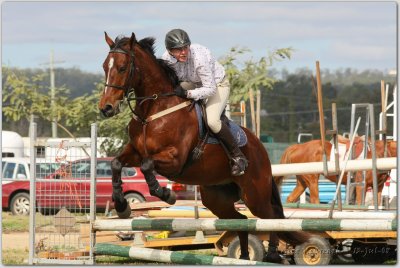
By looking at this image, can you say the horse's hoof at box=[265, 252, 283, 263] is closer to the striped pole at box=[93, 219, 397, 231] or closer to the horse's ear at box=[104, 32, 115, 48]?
the striped pole at box=[93, 219, 397, 231]

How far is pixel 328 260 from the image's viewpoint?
379 inches

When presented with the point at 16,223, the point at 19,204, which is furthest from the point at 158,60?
the point at 19,204

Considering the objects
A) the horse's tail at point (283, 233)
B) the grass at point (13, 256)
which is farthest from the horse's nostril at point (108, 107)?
the grass at point (13, 256)

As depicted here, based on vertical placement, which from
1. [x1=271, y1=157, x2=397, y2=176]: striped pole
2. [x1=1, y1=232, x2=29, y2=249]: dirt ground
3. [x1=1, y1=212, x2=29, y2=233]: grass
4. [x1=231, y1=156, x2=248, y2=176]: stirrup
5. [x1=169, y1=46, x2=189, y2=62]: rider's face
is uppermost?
[x1=169, y1=46, x2=189, y2=62]: rider's face

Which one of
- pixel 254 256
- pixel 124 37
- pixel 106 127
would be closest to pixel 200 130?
pixel 124 37

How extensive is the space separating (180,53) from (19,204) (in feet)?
43.0

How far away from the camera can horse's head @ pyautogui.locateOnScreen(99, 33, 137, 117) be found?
7.63m

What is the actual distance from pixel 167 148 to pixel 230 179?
0.96m

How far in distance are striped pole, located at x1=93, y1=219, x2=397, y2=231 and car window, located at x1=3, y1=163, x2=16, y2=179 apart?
548 inches

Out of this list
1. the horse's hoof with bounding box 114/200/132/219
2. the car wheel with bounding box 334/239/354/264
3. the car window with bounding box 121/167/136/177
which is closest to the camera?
the horse's hoof with bounding box 114/200/132/219

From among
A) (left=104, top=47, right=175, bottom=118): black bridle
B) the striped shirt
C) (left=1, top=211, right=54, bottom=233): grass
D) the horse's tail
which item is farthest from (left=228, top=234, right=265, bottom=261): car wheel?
(left=1, top=211, right=54, bottom=233): grass

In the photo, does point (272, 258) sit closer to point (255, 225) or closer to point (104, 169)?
point (255, 225)

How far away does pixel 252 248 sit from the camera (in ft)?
31.9

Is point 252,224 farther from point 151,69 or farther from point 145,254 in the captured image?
point 151,69
